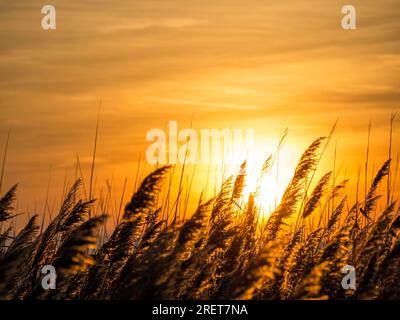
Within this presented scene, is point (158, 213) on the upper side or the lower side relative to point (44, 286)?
upper

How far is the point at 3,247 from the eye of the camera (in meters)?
6.46

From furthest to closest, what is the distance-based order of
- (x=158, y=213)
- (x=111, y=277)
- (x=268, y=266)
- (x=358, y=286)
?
(x=158, y=213), (x=111, y=277), (x=358, y=286), (x=268, y=266)

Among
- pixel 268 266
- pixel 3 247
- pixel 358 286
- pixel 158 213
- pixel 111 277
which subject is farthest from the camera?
pixel 158 213

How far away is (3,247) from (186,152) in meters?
2.02
